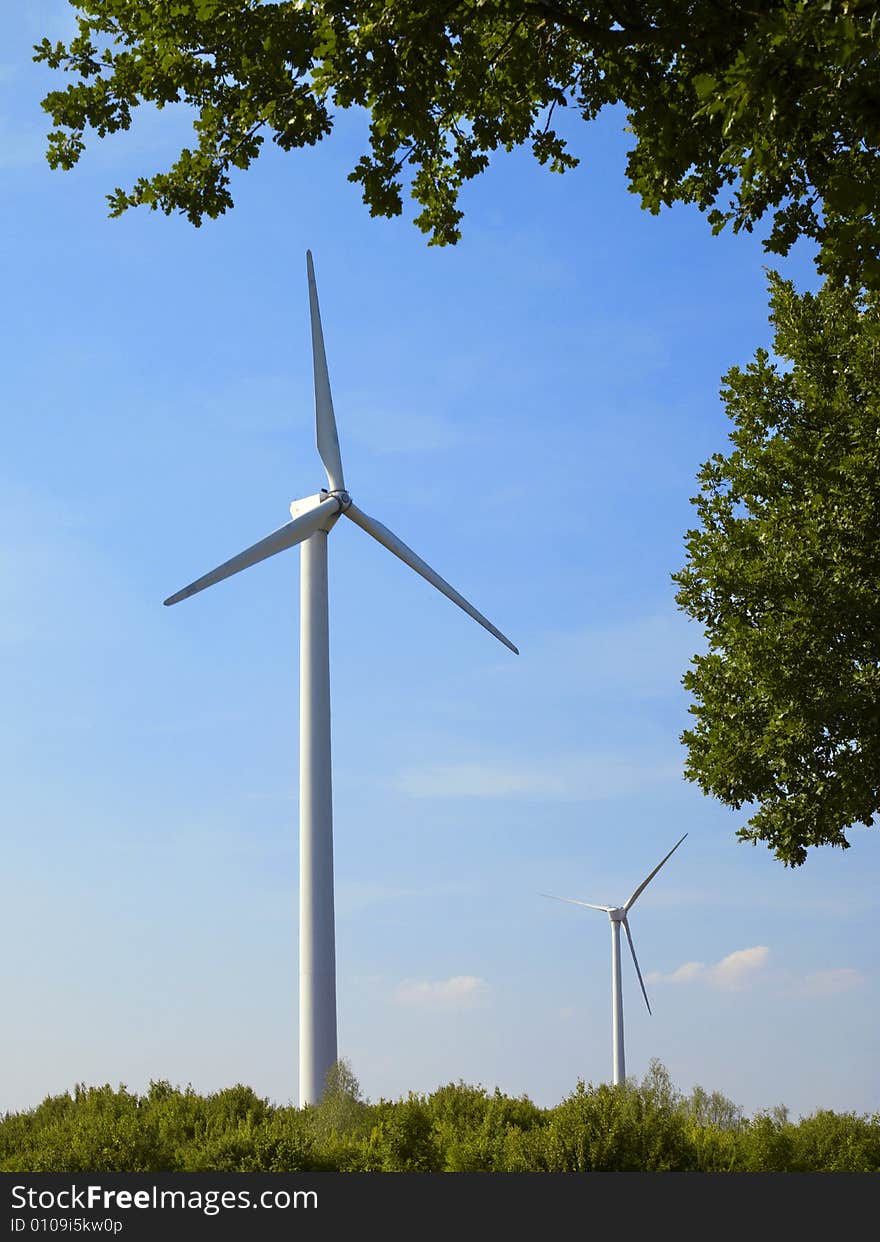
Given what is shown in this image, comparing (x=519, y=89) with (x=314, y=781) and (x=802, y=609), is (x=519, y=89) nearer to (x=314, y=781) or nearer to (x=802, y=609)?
(x=802, y=609)

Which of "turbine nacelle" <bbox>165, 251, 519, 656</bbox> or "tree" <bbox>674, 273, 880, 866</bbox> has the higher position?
"turbine nacelle" <bbox>165, 251, 519, 656</bbox>

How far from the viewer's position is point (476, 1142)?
17.6 metres

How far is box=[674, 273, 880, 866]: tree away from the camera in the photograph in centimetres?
2123

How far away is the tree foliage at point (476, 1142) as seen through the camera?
57.0 ft

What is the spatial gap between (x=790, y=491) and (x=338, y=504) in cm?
1595

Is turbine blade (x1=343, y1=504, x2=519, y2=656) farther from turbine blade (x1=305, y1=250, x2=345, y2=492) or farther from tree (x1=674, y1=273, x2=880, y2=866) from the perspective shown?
tree (x1=674, y1=273, x2=880, y2=866)

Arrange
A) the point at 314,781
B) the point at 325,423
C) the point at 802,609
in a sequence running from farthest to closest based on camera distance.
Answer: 1. the point at 325,423
2. the point at 314,781
3. the point at 802,609

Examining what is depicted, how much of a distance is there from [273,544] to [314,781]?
6693 millimetres

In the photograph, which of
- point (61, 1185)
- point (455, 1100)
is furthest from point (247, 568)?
point (61, 1185)

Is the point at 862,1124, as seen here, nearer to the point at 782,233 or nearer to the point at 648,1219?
the point at 648,1219

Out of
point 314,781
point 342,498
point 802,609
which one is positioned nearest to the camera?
point 802,609

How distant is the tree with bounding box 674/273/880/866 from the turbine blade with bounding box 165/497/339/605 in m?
13.6

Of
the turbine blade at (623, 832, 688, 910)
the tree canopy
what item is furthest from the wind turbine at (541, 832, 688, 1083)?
the tree canopy

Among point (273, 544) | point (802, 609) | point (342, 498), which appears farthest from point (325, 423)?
point (802, 609)
